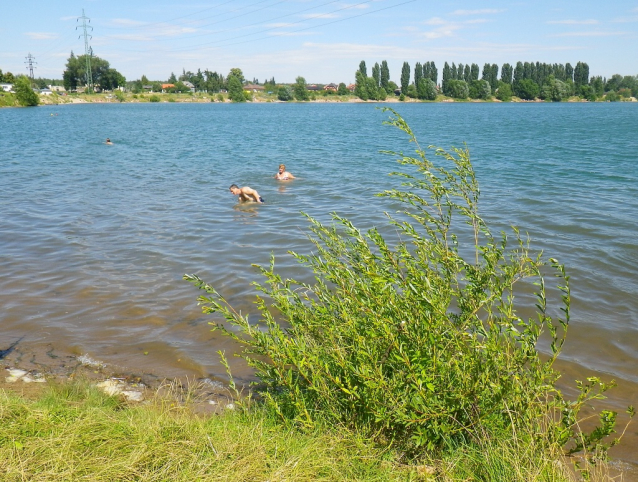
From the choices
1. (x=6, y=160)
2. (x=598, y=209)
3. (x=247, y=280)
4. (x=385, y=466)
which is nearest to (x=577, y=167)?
(x=598, y=209)

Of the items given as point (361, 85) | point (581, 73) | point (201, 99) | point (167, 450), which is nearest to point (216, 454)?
point (167, 450)

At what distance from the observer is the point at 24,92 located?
95.3m

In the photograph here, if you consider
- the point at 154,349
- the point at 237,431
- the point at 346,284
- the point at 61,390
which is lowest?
the point at 154,349

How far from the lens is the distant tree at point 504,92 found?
158m

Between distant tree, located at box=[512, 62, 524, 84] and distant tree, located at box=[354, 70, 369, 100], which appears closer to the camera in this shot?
distant tree, located at box=[354, 70, 369, 100]

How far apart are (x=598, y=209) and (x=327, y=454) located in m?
14.2

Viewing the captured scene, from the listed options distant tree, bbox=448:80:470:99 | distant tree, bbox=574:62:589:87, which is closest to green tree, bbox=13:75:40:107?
distant tree, bbox=448:80:470:99

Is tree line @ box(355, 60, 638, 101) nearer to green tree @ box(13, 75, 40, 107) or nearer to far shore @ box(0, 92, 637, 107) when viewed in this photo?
far shore @ box(0, 92, 637, 107)

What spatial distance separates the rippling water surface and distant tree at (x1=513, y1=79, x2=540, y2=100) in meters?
138

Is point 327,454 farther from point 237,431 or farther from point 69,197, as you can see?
point 69,197

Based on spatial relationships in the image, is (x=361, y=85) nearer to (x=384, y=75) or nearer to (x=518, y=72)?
(x=384, y=75)

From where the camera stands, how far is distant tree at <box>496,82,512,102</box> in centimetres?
15788

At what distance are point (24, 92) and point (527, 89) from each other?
126 meters

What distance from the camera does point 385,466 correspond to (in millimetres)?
3570
